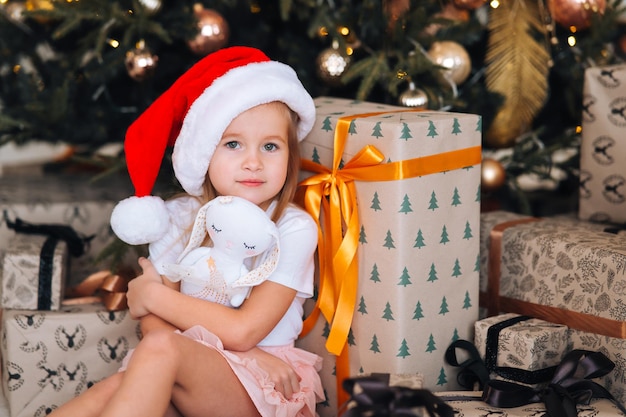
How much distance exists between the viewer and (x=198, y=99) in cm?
147

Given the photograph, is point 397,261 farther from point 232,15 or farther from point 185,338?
point 232,15

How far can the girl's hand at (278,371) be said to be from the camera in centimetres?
148

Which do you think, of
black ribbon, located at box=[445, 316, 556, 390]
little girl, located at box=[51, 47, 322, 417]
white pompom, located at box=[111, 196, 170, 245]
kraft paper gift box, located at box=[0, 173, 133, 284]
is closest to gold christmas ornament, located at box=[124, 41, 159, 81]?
kraft paper gift box, located at box=[0, 173, 133, 284]

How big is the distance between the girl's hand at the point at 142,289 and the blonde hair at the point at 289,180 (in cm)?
18

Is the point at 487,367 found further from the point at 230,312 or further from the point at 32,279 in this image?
the point at 32,279

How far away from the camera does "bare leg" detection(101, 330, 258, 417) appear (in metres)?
1.29

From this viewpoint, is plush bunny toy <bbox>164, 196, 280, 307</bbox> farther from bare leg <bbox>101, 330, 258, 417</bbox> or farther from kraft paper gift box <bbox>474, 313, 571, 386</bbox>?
kraft paper gift box <bbox>474, 313, 571, 386</bbox>

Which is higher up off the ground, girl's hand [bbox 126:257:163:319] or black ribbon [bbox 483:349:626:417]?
girl's hand [bbox 126:257:163:319]

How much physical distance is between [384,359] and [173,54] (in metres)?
1.10

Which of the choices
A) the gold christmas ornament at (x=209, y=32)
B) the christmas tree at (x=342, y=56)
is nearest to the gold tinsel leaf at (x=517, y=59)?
the christmas tree at (x=342, y=56)

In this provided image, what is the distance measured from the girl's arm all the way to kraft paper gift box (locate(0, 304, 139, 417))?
0.92 ft

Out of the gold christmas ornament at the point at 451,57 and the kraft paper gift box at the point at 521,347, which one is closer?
the kraft paper gift box at the point at 521,347

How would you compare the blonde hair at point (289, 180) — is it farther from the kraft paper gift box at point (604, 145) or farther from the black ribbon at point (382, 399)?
the kraft paper gift box at point (604, 145)

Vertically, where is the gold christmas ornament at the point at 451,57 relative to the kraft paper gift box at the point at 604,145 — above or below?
above
